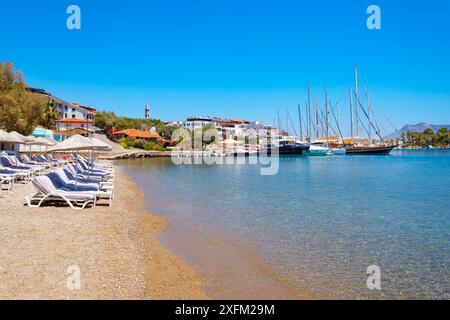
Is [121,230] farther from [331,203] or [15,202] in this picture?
[331,203]

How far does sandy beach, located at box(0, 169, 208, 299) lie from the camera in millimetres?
5875

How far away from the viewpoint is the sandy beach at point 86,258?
588 centimetres

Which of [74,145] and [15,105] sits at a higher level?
[15,105]

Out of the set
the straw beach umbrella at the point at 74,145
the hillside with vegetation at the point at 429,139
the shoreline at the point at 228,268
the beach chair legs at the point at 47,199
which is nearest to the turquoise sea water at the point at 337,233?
the shoreline at the point at 228,268

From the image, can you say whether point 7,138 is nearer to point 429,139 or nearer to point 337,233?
point 337,233

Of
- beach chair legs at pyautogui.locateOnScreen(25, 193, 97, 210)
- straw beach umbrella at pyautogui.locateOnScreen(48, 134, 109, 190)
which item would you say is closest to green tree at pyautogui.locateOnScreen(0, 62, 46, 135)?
straw beach umbrella at pyautogui.locateOnScreen(48, 134, 109, 190)

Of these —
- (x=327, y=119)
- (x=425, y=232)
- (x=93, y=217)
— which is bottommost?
(x=425, y=232)

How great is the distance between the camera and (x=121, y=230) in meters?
10.4

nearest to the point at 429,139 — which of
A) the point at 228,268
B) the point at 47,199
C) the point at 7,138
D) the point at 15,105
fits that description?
the point at 15,105

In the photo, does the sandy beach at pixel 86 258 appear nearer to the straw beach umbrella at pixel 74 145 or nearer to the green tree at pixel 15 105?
the straw beach umbrella at pixel 74 145

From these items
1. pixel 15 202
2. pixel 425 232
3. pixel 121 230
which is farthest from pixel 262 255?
pixel 15 202

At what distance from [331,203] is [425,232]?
6638mm

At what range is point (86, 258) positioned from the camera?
7367 mm

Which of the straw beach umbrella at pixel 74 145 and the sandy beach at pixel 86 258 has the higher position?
the straw beach umbrella at pixel 74 145
